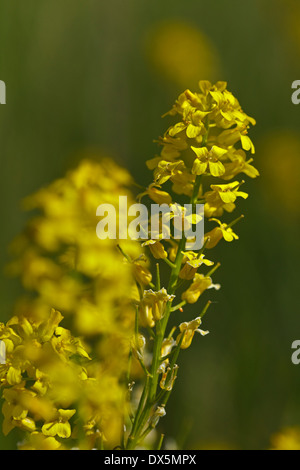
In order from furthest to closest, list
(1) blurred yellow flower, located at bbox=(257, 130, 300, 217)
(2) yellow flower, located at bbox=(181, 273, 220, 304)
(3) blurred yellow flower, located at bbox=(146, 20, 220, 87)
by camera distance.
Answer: (3) blurred yellow flower, located at bbox=(146, 20, 220, 87), (1) blurred yellow flower, located at bbox=(257, 130, 300, 217), (2) yellow flower, located at bbox=(181, 273, 220, 304)

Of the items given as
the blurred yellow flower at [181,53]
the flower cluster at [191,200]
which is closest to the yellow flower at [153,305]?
the flower cluster at [191,200]

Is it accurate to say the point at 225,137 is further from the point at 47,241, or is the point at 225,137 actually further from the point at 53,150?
the point at 53,150

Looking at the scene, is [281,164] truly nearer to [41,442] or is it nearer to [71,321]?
[71,321]

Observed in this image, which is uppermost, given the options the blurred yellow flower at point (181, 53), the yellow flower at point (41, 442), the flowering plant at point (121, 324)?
the blurred yellow flower at point (181, 53)

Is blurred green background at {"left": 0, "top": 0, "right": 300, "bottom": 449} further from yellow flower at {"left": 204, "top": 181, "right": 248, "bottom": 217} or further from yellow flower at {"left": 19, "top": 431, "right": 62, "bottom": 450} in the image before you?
yellow flower at {"left": 204, "top": 181, "right": 248, "bottom": 217}

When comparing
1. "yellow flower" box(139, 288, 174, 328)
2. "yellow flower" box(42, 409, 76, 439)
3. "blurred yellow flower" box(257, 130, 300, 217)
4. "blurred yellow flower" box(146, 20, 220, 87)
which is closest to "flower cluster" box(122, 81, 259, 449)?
"yellow flower" box(139, 288, 174, 328)

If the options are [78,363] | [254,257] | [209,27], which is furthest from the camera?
[209,27]

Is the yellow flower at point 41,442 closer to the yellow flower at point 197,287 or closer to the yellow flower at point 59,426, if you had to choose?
the yellow flower at point 59,426
